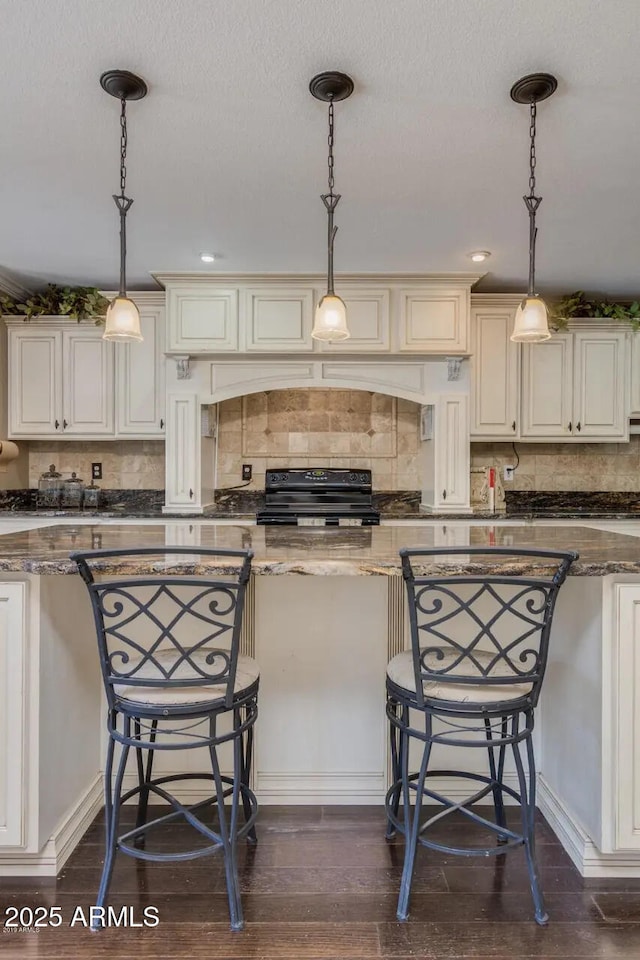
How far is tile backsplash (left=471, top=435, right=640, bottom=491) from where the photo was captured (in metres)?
4.20

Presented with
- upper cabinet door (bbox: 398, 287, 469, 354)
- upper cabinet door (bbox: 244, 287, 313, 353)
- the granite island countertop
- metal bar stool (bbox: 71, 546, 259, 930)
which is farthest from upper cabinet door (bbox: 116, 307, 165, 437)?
metal bar stool (bbox: 71, 546, 259, 930)

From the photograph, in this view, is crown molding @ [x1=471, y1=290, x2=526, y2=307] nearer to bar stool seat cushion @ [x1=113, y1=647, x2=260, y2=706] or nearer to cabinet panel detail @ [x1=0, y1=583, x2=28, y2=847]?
bar stool seat cushion @ [x1=113, y1=647, x2=260, y2=706]

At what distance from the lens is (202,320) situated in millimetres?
3576

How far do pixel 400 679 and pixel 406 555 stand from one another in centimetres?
42

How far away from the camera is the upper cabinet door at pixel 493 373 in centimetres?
377

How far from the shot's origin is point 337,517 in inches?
141


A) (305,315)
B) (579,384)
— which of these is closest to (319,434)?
(305,315)

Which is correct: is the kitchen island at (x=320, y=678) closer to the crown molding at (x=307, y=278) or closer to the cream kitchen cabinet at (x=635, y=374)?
the crown molding at (x=307, y=278)

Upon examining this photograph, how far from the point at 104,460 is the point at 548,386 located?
10.5 ft

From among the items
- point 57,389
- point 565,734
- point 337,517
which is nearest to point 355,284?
point 337,517

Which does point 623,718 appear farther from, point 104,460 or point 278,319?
point 104,460

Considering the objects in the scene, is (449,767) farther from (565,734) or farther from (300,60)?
(300,60)

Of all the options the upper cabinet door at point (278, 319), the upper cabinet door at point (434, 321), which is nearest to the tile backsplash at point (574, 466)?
the upper cabinet door at point (434, 321)

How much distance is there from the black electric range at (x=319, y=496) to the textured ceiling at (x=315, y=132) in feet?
4.40
